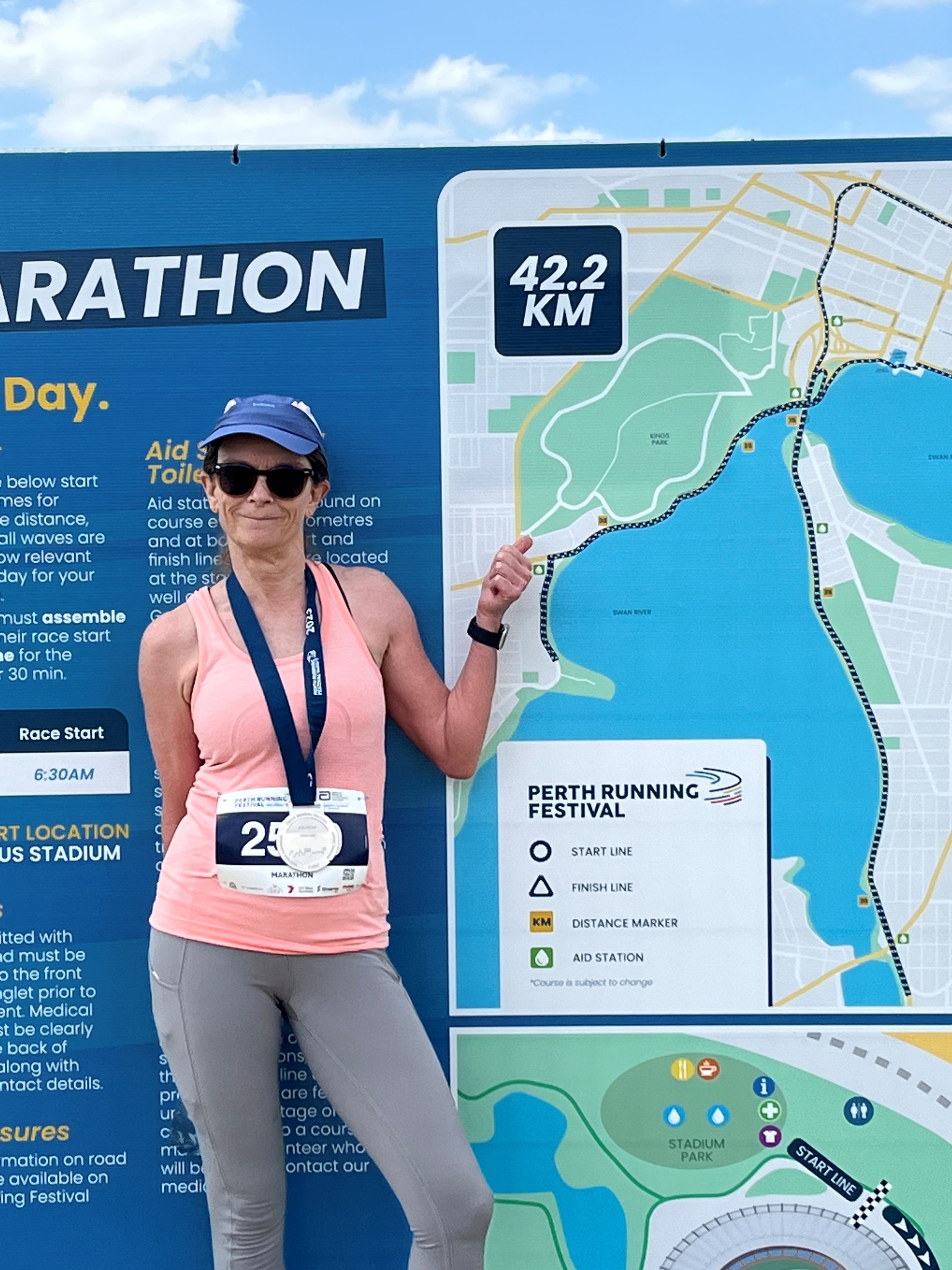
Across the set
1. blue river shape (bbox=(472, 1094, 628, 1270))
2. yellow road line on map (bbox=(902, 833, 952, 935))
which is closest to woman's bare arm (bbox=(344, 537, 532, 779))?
blue river shape (bbox=(472, 1094, 628, 1270))

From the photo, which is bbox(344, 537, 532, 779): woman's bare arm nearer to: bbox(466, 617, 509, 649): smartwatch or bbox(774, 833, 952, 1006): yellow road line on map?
bbox(466, 617, 509, 649): smartwatch

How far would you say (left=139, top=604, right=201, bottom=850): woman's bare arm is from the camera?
92.7 inches

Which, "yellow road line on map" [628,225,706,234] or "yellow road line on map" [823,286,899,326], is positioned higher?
"yellow road line on map" [628,225,706,234]

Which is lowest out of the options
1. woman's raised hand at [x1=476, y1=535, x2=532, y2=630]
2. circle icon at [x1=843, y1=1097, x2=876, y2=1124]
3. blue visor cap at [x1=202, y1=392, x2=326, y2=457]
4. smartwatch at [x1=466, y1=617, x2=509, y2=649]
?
circle icon at [x1=843, y1=1097, x2=876, y2=1124]

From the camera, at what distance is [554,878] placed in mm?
2697

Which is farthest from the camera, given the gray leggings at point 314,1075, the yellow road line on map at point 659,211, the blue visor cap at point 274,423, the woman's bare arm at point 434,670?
the yellow road line on map at point 659,211

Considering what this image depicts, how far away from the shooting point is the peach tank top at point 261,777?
222cm

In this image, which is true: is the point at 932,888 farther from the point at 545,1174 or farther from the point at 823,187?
the point at 823,187

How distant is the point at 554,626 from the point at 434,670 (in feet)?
1.17

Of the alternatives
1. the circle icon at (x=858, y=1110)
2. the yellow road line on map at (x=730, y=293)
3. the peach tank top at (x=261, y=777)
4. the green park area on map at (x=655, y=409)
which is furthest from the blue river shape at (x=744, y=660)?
the peach tank top at (x=261, y=777)

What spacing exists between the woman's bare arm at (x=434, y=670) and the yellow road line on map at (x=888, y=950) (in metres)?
1.12

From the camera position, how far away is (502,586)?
2523mm

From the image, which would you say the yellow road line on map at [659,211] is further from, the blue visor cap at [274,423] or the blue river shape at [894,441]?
the blue visor cap at [274,423]

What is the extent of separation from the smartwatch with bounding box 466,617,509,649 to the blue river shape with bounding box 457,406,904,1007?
0.65 feet
